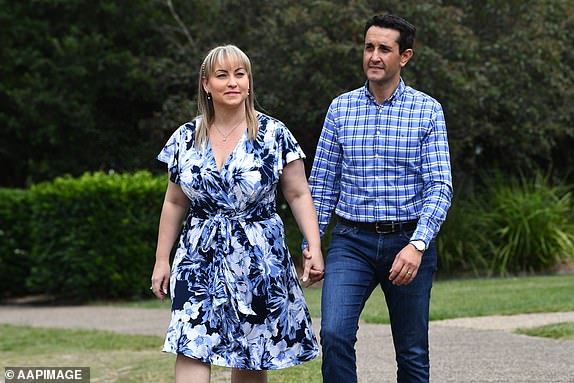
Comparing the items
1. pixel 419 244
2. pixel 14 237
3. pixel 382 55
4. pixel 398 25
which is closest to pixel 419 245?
pixel 419 244

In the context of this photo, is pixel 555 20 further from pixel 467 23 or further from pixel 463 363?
pixel 463 363

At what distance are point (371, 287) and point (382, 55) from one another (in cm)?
106

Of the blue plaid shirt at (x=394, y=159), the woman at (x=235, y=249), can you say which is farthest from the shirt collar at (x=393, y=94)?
the woman at (x=235, y=249)

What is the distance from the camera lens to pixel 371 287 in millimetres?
4629

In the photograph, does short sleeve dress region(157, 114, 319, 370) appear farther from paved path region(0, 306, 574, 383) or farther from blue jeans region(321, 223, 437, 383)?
paved path region(0, 306, 574, 383)

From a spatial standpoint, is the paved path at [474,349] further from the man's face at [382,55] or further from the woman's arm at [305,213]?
the man's face at [382,55]

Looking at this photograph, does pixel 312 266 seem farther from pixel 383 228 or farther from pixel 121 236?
pixel 121 236

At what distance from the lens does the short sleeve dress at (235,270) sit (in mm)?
4355

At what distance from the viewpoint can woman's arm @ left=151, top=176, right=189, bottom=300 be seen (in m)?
4.50

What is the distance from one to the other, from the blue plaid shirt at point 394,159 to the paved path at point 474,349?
79.3 inches

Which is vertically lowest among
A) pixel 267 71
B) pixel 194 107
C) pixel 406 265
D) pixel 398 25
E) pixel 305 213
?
pixel 406 265

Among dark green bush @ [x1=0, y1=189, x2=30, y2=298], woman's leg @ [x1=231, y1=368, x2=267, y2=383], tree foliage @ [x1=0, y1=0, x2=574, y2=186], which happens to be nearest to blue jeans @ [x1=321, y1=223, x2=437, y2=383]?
woman's leg @ [x1=231, y1=368, x2=267, y2=383]

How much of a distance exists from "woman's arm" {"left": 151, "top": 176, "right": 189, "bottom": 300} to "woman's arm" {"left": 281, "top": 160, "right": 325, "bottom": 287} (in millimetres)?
480

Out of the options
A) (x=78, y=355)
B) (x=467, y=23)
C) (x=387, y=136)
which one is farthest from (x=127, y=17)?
(x=387, y=136)
